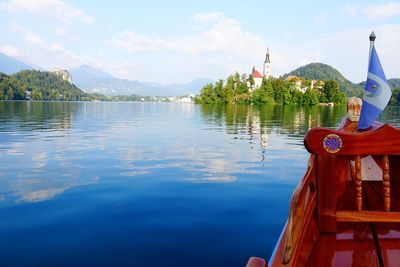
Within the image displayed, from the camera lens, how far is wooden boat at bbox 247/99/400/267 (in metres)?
2.59

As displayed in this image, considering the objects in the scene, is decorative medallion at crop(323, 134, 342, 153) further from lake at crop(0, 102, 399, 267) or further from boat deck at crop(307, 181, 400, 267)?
lake at crop(0, 102, 399, 267)

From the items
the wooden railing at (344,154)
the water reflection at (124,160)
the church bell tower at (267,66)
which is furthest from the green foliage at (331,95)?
the wooden railing at (344,154)

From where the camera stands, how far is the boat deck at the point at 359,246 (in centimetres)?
278

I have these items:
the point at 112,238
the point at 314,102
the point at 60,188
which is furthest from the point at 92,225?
the point at 314,102

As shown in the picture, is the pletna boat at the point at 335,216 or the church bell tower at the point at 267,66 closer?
the pletna boat at the point at 335,216

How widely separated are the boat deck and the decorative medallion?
0.93m

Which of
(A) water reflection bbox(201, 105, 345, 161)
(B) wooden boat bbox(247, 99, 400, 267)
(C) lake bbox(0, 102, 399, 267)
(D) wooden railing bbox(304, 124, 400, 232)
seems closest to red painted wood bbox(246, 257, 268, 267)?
(B) wooden boat bbox(247, 99, 400, 267)

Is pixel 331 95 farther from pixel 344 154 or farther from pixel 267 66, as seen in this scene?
pixel 344 154

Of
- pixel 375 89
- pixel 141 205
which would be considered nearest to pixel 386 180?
pixel 375 89

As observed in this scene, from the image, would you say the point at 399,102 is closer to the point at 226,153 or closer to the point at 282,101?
the point at 282,101

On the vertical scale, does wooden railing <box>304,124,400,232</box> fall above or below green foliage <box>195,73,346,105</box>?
below

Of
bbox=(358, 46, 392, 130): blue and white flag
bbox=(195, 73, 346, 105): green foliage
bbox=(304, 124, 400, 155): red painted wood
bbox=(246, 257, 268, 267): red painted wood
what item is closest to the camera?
bbox=(304, 124, 400, 155): red painted wood

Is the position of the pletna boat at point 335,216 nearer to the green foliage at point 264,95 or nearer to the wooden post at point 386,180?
the wooden post at point 386,180

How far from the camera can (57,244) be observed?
614 cm
